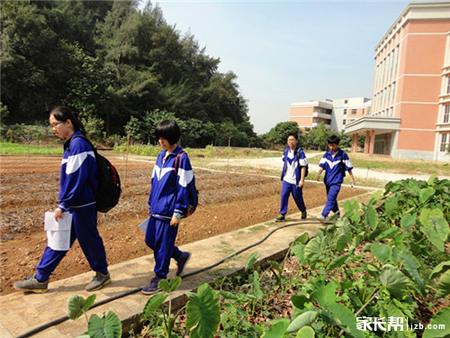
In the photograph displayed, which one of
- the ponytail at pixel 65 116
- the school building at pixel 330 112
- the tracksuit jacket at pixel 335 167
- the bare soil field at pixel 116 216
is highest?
the school building at pixel 330 112

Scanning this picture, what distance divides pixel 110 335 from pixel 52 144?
24.5m

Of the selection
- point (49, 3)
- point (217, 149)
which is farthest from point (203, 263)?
point (49, 3)

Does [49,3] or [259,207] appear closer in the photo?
[259,207]

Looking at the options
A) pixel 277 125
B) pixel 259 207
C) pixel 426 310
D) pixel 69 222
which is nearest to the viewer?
pixel 69 222

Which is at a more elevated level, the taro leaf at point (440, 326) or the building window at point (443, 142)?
the building window at point (443, 142)

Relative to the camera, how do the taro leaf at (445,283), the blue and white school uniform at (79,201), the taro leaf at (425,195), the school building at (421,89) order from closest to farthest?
1. the taro leaf at (445,283)
2. the blue and white school uniform at (79,201)
3. the taro leaf at (425,195)
4. the school building at (421,89)

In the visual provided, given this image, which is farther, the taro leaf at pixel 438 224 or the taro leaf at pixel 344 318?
the taro leaf at pixel 438 224

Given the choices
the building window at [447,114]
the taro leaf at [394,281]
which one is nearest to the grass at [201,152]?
the taro leaf at [394,281]

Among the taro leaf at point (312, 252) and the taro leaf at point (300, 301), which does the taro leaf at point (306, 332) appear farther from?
the taro leaf at point (312, 252)

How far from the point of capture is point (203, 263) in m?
3.01

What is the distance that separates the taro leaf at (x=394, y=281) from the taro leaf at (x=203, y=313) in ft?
3.63

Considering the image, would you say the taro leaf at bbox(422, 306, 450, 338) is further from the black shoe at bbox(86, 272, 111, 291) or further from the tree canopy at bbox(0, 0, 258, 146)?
the tree canopy at bbox(0, 0, 258, 146)

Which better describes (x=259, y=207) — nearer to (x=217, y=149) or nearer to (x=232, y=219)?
(x=232, y=219)

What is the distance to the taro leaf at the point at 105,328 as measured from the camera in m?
1.44
